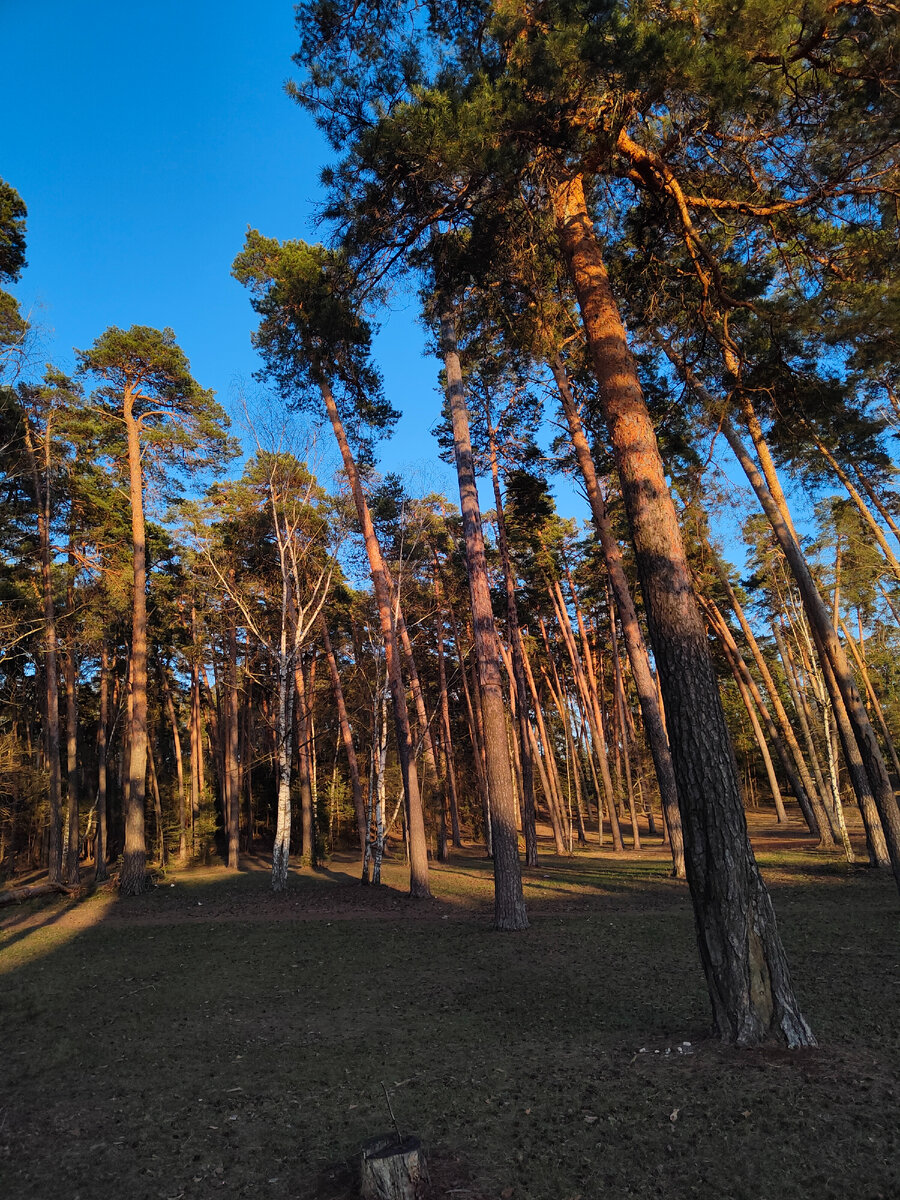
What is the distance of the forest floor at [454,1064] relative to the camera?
3164 mm

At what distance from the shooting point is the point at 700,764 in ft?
15.3

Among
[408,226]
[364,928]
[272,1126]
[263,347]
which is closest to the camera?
[272,1126]

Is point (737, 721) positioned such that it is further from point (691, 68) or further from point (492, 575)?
point (691, 68)

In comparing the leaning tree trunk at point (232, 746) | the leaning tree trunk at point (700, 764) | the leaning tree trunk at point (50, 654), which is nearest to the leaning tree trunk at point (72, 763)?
the leaning tree trunk at point (50, 654)

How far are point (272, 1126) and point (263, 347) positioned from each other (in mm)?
12858

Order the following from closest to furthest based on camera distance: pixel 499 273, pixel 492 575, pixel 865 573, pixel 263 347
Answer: pixel 499 273
pixel 263 347
pixel 865 573
pixel 492 575

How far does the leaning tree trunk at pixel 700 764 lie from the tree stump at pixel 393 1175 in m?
2.43

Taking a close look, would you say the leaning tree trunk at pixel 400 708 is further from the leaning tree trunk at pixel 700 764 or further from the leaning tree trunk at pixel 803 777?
the leaning tree trunk at pixel 700 764

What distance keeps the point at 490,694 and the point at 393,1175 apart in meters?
7.40

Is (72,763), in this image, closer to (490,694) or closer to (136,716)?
(136,716)

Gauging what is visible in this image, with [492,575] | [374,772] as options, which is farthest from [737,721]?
[374,772]

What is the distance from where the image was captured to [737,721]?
3562cm

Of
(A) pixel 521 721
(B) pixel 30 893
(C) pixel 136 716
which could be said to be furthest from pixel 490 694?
(B) pixel 30 893

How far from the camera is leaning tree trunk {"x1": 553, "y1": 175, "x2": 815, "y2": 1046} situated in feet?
14.0
